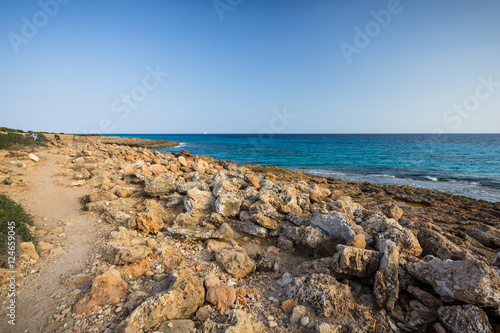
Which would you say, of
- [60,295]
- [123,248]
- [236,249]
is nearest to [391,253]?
[236,249]

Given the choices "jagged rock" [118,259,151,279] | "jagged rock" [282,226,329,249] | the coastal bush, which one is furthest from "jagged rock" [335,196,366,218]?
the coastal bush

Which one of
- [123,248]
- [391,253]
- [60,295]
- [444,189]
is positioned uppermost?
[391,253]

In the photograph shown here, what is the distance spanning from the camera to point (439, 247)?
495 cm

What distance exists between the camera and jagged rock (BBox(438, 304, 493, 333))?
3094 millimetres

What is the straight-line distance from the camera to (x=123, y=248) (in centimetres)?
473

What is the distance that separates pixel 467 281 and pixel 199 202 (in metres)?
6.51

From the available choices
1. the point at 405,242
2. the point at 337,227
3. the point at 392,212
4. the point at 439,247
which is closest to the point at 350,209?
the point at 337,227

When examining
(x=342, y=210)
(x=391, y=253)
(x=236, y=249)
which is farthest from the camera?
(x=342, y=210)

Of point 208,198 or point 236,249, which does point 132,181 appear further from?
point 236,249

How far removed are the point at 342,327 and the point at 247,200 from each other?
4.64 metres

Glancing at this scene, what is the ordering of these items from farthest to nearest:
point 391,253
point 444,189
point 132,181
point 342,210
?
point 444,189 → point 132,181 → point 342,210 → point 391,253

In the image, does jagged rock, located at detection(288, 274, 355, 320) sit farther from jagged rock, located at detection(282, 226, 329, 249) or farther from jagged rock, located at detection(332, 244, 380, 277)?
jagged rock, located at detection(282, 226, 329, 249)

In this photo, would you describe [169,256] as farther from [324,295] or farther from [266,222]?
[324,295]

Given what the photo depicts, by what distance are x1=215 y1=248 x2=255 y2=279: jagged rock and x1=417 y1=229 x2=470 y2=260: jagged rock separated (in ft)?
13.5
